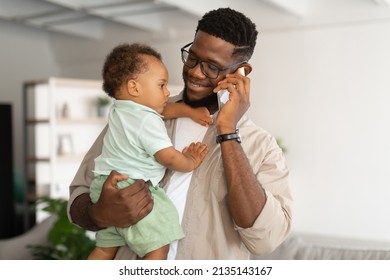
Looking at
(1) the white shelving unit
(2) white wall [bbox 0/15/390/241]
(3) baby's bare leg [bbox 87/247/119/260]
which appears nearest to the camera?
(3) baby's bare leg [bbox 87/247/119/260]

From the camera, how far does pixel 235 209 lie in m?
0.77

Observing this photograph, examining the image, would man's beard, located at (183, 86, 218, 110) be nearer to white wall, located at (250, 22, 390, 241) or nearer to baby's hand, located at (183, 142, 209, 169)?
baby's hand, located at (183, 142, 209, 169)

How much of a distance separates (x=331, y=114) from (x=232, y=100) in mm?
1498

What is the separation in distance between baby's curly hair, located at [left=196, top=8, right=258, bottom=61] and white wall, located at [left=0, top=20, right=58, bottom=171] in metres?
3.47

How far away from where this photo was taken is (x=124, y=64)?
0.80m

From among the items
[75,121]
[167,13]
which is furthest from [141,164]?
[75,121]

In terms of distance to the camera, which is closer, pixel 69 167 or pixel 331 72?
pixel 331 72

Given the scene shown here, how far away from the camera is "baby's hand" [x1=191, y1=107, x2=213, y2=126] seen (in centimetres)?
85

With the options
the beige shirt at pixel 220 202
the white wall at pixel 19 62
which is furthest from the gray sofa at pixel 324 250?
the white wall at pixel 19 62

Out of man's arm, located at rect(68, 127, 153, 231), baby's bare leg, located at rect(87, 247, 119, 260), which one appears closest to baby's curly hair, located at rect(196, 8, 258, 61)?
man's arm, located at rect(68, 127, 153, 231)

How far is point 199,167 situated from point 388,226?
1210 millimetres
